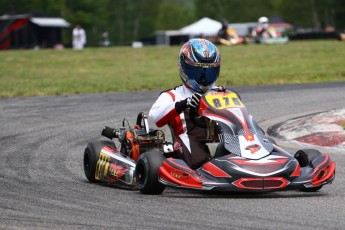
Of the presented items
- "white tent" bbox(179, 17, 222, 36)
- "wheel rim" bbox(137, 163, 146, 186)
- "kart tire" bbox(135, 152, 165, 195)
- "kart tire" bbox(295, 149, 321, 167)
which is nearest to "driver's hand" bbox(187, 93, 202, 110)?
"kart tire" bbox(135, 152, 165, 195)

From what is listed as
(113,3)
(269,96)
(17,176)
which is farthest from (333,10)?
(17,176)

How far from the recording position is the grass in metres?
21.8

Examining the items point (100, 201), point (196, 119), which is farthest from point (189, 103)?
point (100, 201)

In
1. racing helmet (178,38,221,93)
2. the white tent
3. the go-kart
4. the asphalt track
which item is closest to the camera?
the asphalt track

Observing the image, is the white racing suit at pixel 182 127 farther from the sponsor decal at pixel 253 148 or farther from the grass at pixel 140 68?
the grass at pixel 140 68

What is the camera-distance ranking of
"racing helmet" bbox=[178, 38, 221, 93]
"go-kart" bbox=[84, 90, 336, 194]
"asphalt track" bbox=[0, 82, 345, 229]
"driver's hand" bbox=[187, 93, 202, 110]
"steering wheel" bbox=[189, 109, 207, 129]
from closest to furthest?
"asphalt track" bbox=[0, 82, 345, 229] → "go-kart" bbox=[84, 90, 336, 194] → "driver's hand" bbox=[187, 93, 202, 110] → "steering wheel" bbox=[189, 109, 207, 129] → "racing helmet" bbox=[178, 38, 221, 93]

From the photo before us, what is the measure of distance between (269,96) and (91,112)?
3.66m

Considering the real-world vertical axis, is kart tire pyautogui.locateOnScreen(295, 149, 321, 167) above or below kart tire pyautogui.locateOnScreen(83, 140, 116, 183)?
above

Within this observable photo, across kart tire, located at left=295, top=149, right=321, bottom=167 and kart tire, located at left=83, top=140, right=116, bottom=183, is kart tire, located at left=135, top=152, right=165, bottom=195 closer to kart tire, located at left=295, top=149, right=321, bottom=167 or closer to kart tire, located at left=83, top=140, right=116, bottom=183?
kart tire, located at left=83, top=140, right=116, bottom=183

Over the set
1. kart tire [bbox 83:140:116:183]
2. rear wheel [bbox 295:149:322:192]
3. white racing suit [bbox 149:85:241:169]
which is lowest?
kart tire [bbox 83:140:116:183]

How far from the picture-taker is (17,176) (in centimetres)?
867

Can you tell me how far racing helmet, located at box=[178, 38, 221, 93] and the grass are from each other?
11925 millimetres

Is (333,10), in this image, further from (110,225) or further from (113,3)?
(110,225)

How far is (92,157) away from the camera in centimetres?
856
